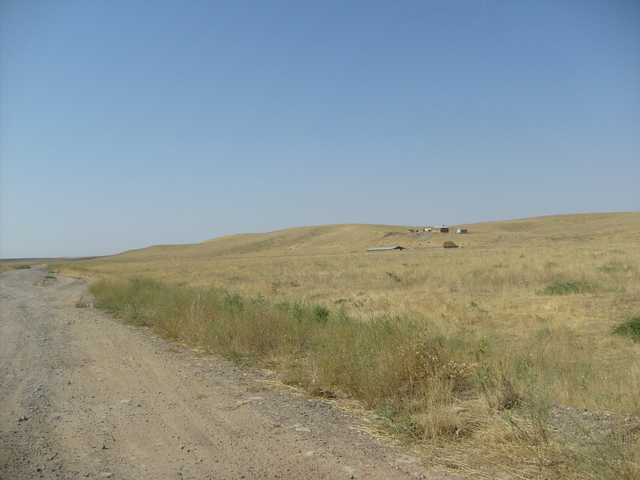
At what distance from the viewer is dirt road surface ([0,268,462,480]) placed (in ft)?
15.1

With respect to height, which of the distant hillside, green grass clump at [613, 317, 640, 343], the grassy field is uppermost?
the distant hillside

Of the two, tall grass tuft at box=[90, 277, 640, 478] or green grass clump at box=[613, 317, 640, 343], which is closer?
tall grass tuft at box=[90, 277, 640, 478]

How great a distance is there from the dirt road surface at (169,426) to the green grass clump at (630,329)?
23.3 ft

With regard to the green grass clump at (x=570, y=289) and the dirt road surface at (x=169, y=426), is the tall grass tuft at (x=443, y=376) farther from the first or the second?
the green grass clump at (x=570, y=289)

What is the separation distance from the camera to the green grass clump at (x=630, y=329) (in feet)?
33.3

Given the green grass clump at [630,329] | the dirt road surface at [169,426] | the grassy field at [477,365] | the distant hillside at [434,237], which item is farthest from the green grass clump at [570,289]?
the distant hillside at [434,237]

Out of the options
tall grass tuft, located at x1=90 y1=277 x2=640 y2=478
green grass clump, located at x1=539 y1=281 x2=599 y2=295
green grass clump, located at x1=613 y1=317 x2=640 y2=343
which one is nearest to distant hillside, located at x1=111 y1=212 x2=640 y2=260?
green grass clump, located at x1=539 y1=281 x2=599 y2=295

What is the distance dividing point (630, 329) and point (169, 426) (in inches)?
368

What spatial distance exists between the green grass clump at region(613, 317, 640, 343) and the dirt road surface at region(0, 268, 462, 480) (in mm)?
7110

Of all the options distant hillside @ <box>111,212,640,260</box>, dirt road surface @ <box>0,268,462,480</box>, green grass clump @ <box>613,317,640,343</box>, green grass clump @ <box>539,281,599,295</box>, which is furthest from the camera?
distant hillside @ <box>111,212,640,260</box>

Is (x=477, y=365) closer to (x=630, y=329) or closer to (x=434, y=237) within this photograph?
(x=630, y=329)

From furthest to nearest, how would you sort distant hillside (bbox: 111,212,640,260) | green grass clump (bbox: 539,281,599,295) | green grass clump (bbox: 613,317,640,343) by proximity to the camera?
distant hillside (bbox: 111,212,640,260) → green grass clump (bbox: 539,281,599,295) → green grass clump (bbox: 613,317,640,343)

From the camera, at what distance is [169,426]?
226 inches

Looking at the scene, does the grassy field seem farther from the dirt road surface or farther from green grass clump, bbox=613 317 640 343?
the dirt road surface
